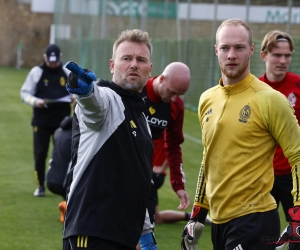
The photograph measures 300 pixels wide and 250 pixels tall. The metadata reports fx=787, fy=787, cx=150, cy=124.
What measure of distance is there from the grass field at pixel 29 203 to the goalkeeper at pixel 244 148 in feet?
11.6

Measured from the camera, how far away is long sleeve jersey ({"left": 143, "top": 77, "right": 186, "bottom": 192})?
7.70 m

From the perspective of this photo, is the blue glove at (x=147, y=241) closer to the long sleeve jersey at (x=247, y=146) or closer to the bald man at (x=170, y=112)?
the long sleeve jersey at (x=247, y=146)

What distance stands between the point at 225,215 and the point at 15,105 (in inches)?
915

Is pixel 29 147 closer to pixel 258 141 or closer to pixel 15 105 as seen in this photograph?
pixel 15 105

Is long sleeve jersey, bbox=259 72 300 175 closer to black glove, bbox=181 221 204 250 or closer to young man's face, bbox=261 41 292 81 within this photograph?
young man's face, bbox=261 41 292 81

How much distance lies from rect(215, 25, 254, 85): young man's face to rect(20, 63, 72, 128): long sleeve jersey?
7.09 m

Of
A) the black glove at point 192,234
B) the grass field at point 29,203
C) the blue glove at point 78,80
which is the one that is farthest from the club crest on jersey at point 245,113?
the grass field at point 29,203

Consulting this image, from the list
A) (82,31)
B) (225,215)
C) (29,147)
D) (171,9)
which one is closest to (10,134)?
(29,147)

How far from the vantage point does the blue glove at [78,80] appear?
161 inches

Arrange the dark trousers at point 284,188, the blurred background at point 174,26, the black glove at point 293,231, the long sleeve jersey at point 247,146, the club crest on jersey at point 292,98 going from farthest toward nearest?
the blurred background at point 174,26 < the club crest on jersey at point 292,98 < the dark trousers at point 284,188 < the long sleeve jersey at point 247,146 < the black glove at point 293,231

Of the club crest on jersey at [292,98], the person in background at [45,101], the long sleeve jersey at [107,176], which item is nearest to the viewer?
the long sleeve jersey at [107,176]

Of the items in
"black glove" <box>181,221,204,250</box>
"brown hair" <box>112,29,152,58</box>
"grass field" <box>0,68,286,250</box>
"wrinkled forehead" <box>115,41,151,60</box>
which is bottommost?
"grass field" <box>0,68,286,250</box>

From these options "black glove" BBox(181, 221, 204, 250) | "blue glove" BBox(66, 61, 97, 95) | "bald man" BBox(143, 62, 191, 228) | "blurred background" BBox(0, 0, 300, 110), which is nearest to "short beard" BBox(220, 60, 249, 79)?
"black glove" BBox(181, 221, 204, 250)

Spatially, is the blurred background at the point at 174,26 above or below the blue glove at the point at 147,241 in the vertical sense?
above
